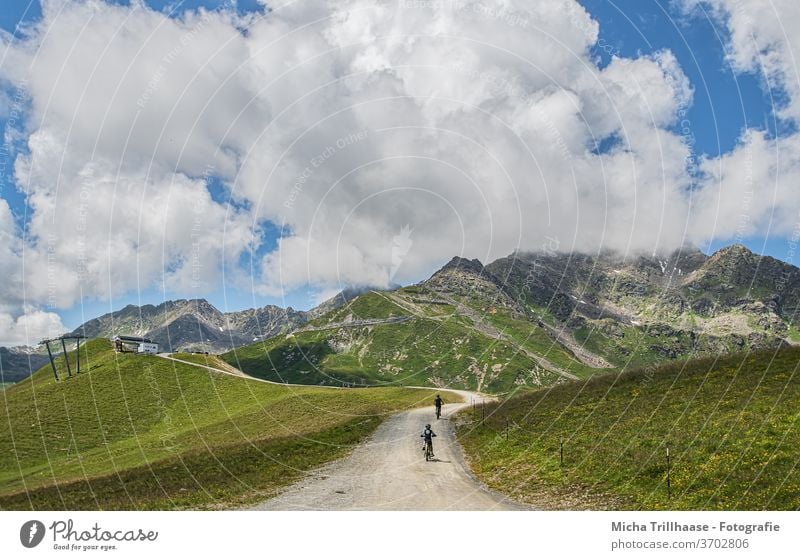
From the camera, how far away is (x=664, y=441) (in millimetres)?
29125

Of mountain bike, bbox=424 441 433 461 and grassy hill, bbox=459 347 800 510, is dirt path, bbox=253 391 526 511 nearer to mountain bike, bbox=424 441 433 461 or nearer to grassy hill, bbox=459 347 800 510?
mountain bike, bbox=424 441 433 461

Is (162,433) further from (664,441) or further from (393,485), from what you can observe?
(664,441)

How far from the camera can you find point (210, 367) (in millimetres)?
129625

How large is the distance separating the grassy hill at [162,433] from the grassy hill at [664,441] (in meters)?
15.5

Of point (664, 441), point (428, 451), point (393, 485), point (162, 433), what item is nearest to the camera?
point (393, 485)

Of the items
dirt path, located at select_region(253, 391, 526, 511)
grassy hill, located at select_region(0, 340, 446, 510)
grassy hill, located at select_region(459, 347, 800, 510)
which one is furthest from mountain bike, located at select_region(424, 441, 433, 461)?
grassy hill, located at select_region(0, 340, 446, 510)

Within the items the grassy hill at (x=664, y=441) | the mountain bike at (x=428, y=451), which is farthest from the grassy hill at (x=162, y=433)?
the grassy hill at (x=664, y=441)

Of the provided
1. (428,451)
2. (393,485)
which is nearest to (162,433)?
(428,451)

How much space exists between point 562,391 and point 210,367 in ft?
333

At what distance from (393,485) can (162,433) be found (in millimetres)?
69767

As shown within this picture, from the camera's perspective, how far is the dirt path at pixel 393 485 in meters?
24.9

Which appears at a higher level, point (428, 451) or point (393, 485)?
point (428, 451)

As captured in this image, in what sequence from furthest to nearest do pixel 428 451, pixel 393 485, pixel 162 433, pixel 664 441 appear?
1. pixel 162 433
2. pixel 428 451
3. pixel 664 441
4. pixel 393 485
